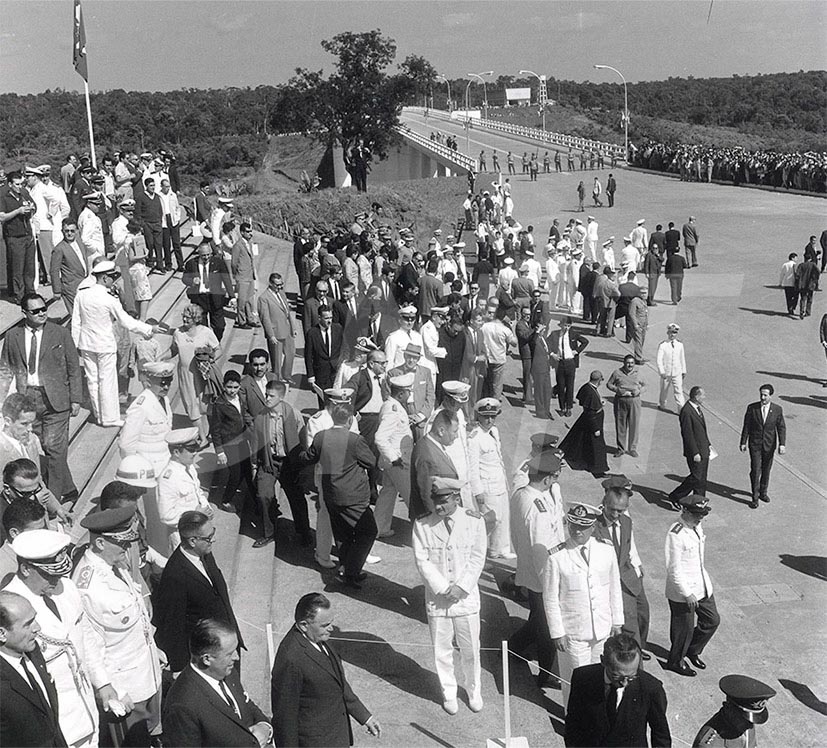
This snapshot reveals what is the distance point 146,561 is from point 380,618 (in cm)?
213

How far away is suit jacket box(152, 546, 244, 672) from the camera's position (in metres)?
5.40

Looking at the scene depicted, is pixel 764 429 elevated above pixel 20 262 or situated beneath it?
situated beneath

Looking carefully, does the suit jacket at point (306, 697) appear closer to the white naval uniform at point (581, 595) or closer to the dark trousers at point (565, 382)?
the white naval uniform at point (581, 595)

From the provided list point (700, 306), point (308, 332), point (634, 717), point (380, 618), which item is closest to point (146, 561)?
point (380, 618)

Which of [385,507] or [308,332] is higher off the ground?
[308,332]

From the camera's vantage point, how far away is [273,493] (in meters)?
8.59

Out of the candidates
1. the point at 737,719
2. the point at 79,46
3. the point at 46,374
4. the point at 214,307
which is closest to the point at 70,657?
the point at 737,719

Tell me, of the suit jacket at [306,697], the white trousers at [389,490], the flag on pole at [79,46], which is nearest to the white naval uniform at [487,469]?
the white trousers at [389,490]

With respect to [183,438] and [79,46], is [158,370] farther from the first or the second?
[79,46]

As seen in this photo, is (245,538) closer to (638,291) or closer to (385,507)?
(385,507)

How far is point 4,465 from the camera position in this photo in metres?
6.32

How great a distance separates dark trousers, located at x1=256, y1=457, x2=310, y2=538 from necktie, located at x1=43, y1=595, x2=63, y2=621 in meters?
3.99

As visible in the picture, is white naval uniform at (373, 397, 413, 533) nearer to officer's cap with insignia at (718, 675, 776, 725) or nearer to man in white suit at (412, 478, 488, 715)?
man in white suit at (412, 478, 488, 715)

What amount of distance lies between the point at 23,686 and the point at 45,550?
70cm
